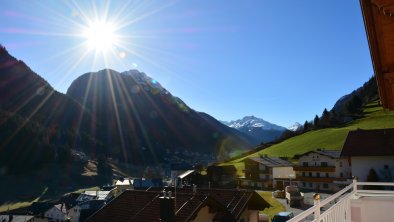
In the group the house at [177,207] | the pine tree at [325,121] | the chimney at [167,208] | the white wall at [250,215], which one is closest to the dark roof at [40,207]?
the house at [177,207]

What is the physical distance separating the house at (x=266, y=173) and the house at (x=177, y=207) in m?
52.5

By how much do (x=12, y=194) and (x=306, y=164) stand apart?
4090 inches

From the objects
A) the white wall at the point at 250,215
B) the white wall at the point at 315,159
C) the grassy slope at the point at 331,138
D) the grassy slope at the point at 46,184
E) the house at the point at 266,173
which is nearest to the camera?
the white wall at the point at 250,215

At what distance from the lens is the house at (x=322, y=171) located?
209 feet

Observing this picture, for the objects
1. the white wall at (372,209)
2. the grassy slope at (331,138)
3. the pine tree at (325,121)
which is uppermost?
the pine tree at (325,121)

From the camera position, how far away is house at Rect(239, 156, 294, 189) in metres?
74.1

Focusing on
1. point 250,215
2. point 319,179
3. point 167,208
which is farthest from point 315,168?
point 167,208

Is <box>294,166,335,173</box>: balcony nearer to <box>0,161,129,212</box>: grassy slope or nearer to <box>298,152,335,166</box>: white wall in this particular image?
<box>298,152,335,166</box>: white wall

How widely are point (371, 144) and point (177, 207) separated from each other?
4205 cm

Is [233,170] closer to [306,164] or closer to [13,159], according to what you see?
[306,164]

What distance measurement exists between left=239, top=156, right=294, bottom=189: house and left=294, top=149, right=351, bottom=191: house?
406cm

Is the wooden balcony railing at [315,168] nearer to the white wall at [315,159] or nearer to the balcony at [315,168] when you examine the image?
the balcony at [315,168]

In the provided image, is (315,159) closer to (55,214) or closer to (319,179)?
(319,179)

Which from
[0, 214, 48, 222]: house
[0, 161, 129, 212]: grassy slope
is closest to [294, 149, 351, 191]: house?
[0, 214, 48, 222]: house
